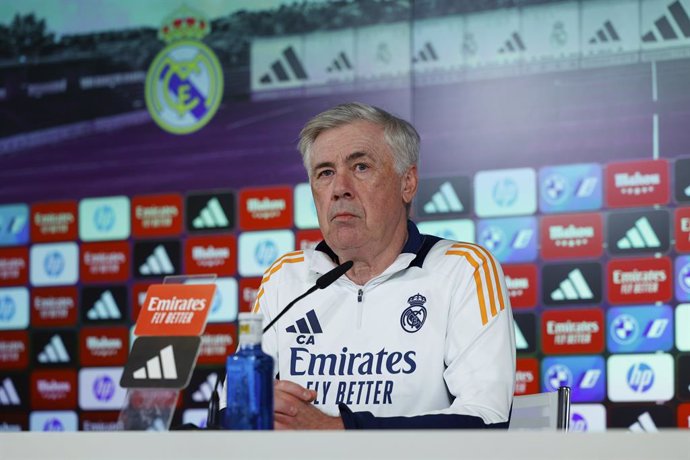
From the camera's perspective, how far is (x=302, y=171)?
3555 mm

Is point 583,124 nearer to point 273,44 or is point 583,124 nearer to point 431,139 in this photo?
point 431,139

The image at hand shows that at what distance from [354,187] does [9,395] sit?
2241 millimetres

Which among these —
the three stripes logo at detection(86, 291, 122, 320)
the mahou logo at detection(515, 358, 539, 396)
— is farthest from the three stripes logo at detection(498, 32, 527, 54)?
the three stripes logo at detection(86, 291, 122, 320)

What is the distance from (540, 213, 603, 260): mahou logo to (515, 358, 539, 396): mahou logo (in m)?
0.35

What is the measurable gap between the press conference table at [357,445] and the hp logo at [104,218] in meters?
2.68

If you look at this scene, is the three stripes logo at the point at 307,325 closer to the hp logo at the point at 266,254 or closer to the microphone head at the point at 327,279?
the microphone head at the point at 327,279

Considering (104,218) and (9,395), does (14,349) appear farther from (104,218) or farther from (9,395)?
A: (104,218)

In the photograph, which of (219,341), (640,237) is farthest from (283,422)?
(219,341)

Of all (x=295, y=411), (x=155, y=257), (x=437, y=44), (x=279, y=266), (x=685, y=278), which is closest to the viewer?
(x=295, y=411)

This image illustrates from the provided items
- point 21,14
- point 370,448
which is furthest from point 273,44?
point 370,448

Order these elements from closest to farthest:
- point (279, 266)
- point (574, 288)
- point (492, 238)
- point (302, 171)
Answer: point (279, 266) < point (574, 288) < point (492, 238) < point (302, 171)

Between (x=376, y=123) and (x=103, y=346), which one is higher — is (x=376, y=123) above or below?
above

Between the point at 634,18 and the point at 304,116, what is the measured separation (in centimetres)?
119

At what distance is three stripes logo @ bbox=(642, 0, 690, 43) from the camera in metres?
3.17
